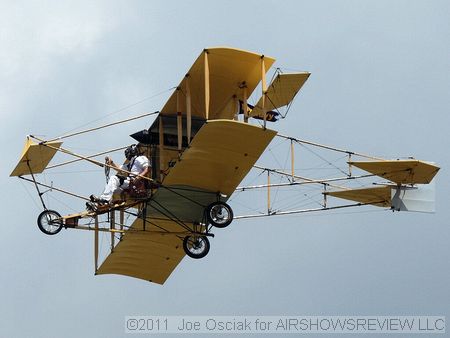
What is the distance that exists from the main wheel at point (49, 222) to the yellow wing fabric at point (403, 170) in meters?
8.39

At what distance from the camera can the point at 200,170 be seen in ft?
115

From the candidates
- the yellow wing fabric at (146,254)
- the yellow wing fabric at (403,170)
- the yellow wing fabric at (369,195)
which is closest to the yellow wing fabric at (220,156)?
the yellow wing fabric at (146,254)

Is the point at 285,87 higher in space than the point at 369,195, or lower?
higher

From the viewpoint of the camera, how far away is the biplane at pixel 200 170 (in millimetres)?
34375

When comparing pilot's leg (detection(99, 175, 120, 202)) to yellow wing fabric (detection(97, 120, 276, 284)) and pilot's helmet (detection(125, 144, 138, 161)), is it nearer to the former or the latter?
pilot's helmet (detection(125, 144, 138, 161))

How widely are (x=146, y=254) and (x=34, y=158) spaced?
5.01 metres

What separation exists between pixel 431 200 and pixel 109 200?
9475 mm

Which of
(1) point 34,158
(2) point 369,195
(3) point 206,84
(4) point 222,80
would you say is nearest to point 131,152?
(1) point 34,158

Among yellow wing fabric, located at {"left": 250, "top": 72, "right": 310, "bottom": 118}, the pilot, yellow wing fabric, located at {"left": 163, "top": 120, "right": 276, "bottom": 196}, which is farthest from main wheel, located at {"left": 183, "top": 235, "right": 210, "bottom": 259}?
yellow wing fabric, located at {"left": 250, "top": 72, "right": 310, "bottom": 118}

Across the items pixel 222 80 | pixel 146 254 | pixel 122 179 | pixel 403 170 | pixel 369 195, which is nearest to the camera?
pixel 222 80

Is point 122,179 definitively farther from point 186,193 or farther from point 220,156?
point 220,156

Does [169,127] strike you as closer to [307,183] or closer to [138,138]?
[138,138]

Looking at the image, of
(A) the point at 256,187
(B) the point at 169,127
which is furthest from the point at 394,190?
(B) the point at 169,127

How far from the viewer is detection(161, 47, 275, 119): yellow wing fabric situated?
113ft
